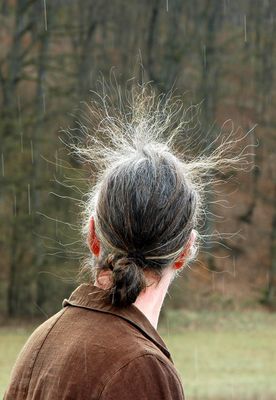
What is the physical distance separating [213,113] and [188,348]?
7696 millimetres

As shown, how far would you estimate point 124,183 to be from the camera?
1746mm

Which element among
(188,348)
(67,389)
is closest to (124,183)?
(67,389)

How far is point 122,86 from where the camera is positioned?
19.7 meters

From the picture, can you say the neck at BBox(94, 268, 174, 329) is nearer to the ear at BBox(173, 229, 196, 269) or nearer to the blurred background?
the ear at BBox(173, 229, 196, 269)

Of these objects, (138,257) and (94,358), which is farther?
(138,257)

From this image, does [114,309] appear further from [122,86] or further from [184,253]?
[122,86]

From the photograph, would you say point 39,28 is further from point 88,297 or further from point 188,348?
point 88,297

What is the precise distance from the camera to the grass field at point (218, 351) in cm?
1142

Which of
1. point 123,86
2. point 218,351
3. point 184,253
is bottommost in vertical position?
point 218,351

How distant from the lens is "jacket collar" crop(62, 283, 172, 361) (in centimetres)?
173

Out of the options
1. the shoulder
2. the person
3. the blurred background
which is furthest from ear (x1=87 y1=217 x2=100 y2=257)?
the blurred background

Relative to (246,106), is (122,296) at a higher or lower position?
higher

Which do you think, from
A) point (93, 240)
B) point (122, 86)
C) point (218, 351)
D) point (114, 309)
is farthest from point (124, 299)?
Answer: point (122, 86)

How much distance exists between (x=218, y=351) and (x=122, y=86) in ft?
19.5
